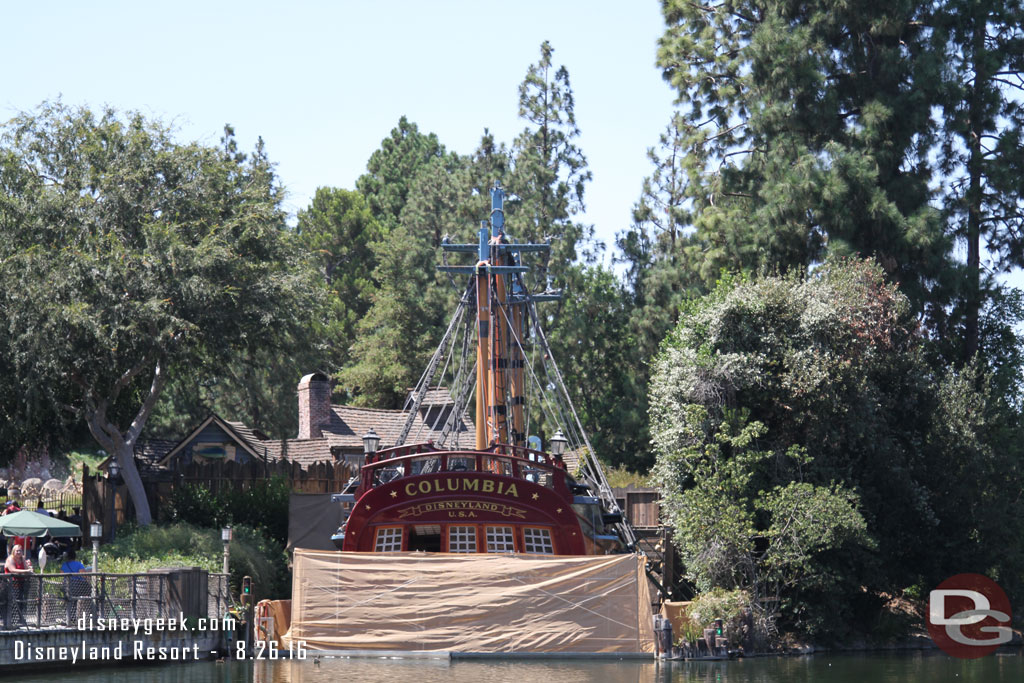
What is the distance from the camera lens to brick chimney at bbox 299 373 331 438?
45.5m

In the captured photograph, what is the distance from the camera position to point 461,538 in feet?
92.0

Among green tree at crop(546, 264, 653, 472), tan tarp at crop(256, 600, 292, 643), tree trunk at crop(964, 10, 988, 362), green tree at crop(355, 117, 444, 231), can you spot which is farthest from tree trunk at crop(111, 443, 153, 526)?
green tree at crop(355, 117, 444, 231)

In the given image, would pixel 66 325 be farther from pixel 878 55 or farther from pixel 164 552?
pixel 878 55

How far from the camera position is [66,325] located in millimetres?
31547

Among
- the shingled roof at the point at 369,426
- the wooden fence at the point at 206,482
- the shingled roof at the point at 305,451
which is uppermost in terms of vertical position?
the shingled roof at the point at 369,426

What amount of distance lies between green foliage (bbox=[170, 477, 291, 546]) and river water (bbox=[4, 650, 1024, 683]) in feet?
31.2

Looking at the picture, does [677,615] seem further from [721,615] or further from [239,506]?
[239,506]

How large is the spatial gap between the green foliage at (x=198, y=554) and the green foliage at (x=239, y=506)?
1.81 metres

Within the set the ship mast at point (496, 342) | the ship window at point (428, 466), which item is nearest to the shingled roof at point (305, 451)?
the ship mast at point (496, 342)

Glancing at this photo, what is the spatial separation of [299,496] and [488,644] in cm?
1042

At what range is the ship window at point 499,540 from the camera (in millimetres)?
27969

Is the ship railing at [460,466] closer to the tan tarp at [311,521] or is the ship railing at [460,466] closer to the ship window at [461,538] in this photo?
the ship window at [461,538]

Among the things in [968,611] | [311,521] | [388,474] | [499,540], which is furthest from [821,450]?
[311,521]

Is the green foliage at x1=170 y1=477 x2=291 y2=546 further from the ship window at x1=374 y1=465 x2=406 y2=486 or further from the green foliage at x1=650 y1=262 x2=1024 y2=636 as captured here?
the green foliage at x1=650 y1=262 x2=1024 y2=636
